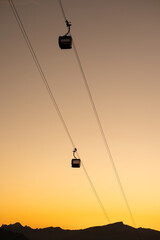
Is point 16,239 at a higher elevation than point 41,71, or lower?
higher

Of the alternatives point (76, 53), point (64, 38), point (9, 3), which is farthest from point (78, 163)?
point (9, 3)

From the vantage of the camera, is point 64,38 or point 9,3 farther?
point 9,3

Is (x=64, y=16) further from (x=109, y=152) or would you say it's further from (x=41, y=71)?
(x=109, y=152)

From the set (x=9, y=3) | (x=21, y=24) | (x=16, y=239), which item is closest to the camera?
(x=9, y=3)

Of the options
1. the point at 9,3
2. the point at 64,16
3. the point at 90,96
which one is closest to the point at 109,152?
the point at 90,96

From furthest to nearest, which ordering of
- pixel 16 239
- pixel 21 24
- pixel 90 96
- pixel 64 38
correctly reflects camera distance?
pixel 16 239 < pixel 90 96 < pixel 21 24 < pixel 64 38

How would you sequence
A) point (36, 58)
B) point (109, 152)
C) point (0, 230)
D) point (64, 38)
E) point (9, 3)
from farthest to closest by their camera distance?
point (0, 230)
point (109, 152)
point (36, 58)
point (9, 3)
point (64, 38)

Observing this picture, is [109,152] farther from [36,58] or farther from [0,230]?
[0,230]

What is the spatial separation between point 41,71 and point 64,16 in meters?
3.16

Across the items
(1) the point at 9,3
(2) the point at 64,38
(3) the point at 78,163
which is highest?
(1) the point at 9,3

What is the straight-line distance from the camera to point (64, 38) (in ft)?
34.7

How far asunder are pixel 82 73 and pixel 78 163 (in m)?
3.90

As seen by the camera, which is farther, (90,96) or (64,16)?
(90,96)

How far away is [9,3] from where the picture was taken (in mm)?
12406
